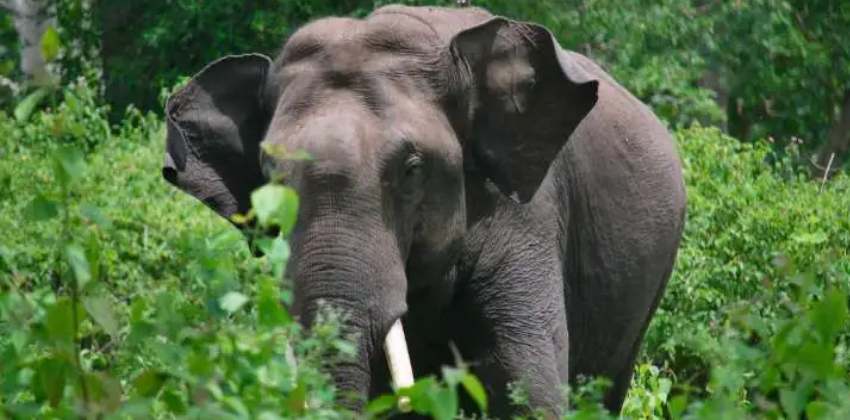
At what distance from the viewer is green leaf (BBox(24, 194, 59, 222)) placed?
16.3ft

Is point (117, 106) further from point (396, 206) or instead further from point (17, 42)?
point (396, 206)

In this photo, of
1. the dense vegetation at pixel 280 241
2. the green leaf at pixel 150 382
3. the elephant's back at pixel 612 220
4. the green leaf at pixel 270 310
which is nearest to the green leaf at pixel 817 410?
the dense vegetation at pixel 280 241

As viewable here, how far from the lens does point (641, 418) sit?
961 centimetres

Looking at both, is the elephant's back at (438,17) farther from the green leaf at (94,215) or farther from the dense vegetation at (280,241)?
the green leaf at (94,215)

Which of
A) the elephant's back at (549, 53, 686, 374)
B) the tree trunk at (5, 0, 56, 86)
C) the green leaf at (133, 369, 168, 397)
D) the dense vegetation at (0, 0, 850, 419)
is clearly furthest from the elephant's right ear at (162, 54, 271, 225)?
the tree trunk at (5, 0, 56, 86)

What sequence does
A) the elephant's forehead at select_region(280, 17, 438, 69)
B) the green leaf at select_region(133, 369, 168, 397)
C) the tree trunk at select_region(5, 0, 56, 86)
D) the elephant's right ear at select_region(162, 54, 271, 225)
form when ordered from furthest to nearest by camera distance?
1. the tree trunk at select_region(5, 0, 56, 86)
2. the elephant's right ear at select_region(162, 54, 271, 225)
3. the elephant's forehead at select_region(280, 17, 438, 69)
4. the green leaf at select_region(133, 369, 168, 397)

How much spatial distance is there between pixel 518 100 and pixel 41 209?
3.10 m

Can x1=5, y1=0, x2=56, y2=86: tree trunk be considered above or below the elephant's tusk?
below

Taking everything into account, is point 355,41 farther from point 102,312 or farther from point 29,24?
point 29,24

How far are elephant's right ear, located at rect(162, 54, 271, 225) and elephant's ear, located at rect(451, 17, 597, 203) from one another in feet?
2.23

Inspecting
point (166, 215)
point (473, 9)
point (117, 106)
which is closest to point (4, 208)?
point (166, 215)

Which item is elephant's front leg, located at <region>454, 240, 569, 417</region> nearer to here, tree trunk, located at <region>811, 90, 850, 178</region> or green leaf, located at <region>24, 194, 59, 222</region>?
green leaf, located at <region>24, 194, 59, 222</region>

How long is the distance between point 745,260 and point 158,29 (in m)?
7.14

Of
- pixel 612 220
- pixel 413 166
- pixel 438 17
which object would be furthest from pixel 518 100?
pixel 612 220
